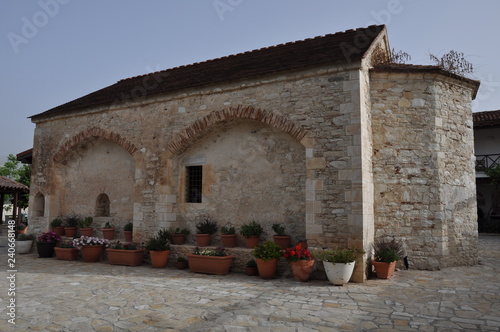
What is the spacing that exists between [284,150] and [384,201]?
2.63 meters

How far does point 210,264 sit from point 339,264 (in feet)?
9.78

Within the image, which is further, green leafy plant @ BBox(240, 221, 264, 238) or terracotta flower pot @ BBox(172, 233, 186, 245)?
terracotta flower pot @ BBox(172, 233, 186, 245)

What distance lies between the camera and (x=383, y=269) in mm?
7180

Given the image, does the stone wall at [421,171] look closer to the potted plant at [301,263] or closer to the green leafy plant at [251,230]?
the potted plant at [301,263]

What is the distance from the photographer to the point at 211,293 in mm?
6195

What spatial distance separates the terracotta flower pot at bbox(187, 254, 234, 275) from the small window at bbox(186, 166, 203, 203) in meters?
2.13

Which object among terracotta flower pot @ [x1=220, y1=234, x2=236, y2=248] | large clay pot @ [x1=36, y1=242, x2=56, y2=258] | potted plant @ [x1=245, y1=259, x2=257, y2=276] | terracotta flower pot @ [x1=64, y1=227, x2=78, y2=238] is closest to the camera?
potted plant @ [x1=245, y1=259, x2=257, y2=276]

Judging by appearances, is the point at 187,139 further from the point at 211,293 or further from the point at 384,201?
the point at 384,201

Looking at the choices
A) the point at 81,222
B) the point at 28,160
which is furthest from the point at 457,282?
the point at 28,160

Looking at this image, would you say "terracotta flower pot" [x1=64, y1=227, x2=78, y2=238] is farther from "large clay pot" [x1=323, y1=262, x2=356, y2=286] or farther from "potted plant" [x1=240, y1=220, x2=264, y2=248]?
"large clay pot" [x1=323, y1=262, x2=356, y2=286]

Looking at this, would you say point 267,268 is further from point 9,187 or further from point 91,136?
point 9,187

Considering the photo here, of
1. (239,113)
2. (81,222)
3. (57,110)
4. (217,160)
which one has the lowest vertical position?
(81,222)

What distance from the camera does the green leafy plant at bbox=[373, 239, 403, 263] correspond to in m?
7.27

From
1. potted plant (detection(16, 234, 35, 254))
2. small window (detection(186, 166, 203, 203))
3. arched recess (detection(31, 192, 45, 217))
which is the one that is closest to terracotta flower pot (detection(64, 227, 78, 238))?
potted plant (detection(16, 234, 35, 254))
